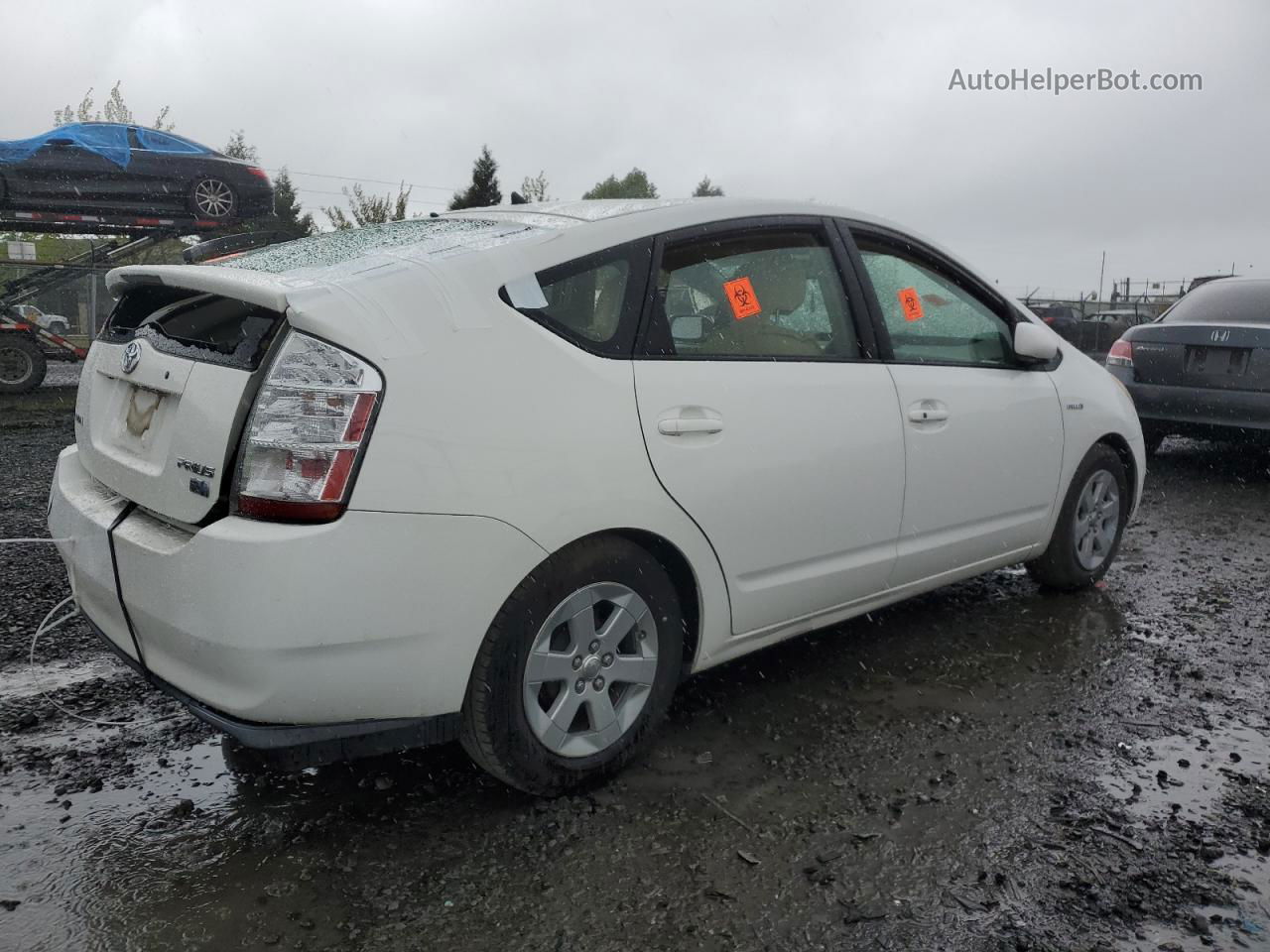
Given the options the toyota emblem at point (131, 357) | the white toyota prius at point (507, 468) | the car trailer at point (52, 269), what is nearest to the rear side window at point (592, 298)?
the white toyota prius at point (507, 468)

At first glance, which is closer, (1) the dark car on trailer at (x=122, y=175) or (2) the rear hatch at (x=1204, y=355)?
(2) the rear hatch at (x=1204, y=355)

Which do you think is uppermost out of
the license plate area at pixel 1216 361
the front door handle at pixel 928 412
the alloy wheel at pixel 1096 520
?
the front door handle at pixel 928 412

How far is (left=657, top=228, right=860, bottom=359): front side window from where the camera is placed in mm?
2996

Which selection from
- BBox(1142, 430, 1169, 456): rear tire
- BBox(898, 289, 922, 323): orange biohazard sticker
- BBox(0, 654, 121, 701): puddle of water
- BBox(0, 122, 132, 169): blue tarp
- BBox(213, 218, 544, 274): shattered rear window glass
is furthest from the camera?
BBox(0, 122, 132, 169): blue tarp

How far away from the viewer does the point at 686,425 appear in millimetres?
2842

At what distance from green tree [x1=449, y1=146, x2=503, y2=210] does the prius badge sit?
32285mm

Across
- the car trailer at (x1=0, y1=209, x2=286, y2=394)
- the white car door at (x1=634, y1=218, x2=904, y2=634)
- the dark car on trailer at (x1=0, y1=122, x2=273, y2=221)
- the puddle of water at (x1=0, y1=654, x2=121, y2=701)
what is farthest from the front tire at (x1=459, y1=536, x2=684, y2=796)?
the dark car on trailer at (x1=0, y1=122, x2=273, y2=221)

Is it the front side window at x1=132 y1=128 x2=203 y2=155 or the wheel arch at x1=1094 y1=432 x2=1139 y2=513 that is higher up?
the front side window at x1=132 y1=128 x2=203 y2=155

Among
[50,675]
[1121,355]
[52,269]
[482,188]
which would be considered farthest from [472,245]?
[482,188]

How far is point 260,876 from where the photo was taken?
2420mm

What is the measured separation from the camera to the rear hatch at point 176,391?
2.37 metres

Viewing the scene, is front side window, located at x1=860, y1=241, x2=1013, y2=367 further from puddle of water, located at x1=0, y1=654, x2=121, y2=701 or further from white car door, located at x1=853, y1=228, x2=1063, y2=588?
puddle of water, located at x1=0, y1=654, x2=121, y2=701

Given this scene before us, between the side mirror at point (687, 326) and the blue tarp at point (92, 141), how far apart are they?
45.5ft

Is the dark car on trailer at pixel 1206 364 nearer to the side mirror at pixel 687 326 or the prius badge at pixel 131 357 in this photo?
the side mirror at pixel 687 326
